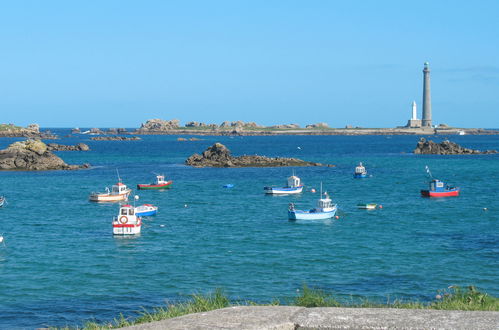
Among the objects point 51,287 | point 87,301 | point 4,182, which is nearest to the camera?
point 87,301

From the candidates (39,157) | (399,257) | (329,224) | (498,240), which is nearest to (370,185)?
(329,224)

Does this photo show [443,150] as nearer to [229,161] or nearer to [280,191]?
[229,161]

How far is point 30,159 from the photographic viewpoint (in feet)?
371

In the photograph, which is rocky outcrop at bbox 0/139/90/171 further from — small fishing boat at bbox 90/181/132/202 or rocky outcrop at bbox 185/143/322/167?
small fishing boat at bbox 90/181/132/202

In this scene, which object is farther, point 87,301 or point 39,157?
point 39,157

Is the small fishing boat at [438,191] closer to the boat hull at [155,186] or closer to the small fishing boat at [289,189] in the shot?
the small fishing boat at [289,189]

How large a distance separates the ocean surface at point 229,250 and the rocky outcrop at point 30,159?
28.5m

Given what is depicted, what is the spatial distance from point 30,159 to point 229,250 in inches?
3179

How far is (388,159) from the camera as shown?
145750mm

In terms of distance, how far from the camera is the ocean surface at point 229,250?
97.1ft

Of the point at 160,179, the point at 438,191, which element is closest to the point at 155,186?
the point at 160,179

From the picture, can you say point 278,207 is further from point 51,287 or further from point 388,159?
point 388,159

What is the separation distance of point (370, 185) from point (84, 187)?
124 feet

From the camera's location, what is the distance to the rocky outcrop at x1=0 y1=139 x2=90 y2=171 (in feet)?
366
